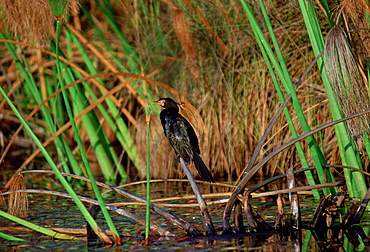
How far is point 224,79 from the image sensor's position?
5176mm

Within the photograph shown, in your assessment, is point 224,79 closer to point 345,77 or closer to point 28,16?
point 28,16

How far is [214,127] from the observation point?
5359 mm

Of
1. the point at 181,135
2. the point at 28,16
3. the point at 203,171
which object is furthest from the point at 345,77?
the point at 28,16

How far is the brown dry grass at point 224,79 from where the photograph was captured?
195 inches

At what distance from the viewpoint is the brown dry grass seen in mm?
4953

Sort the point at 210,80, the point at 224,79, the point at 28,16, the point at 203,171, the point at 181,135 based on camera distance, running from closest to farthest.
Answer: the point at 203,171 < the point at 181,135 < the point at 28,16 < the point at 224,79 < the point at 210,80

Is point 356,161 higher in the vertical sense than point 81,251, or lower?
higher

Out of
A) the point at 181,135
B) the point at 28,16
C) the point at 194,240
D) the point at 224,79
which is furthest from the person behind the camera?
the point at 224,79

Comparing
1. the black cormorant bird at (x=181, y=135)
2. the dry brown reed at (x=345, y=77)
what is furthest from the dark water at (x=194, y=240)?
the dry brown reed at (x=345, y=77)

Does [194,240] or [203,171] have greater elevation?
[203,171]

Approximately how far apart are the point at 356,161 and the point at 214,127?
215cm

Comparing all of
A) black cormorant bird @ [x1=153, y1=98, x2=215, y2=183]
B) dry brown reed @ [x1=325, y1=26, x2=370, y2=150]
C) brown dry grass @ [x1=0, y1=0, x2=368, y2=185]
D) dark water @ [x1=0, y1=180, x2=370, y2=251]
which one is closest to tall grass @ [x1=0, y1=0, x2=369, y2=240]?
brown dry grass @ [x1=0, y1=0, x2=368, y2=185]

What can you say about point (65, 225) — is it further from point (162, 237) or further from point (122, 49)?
point (122, 49)

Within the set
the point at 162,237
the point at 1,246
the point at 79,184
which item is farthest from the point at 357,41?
the point at 79,184
